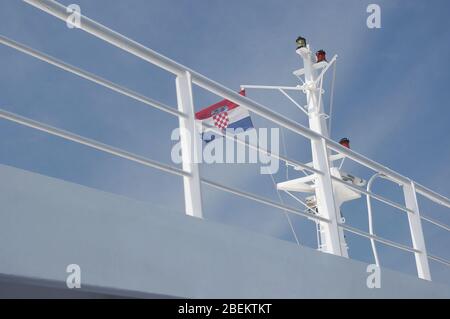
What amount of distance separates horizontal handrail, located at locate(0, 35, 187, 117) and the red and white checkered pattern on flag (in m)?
4.47

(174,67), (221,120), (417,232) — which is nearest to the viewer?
(174,67)

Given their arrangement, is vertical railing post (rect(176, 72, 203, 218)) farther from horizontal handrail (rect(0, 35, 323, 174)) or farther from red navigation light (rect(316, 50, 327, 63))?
red navigation light (rect(316, 50, 327, 63))

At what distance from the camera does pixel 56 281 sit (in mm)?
2125

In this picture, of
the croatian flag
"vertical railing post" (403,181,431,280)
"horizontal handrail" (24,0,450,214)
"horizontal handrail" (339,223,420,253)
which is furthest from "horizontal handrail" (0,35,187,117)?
the croatian flag

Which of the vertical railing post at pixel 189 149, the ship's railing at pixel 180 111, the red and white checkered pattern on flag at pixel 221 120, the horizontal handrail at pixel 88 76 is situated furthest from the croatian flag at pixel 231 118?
the horizontal handrail at pixel 88 76

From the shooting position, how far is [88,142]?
2555 millimetres

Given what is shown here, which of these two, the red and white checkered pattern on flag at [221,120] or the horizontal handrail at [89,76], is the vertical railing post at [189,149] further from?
the red and white checkered pattern on flag at [221,120]

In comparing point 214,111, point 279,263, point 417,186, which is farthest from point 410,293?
point 214,111

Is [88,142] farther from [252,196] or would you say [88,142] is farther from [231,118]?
[231,118]

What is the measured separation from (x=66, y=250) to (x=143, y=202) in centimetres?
43

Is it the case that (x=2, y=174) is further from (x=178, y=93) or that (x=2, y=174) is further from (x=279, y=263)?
(x=279, y=263)

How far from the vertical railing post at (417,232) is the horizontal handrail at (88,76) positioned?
2392mm

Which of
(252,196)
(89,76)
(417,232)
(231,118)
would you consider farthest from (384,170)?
(231,118)

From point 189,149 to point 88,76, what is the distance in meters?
0.59
